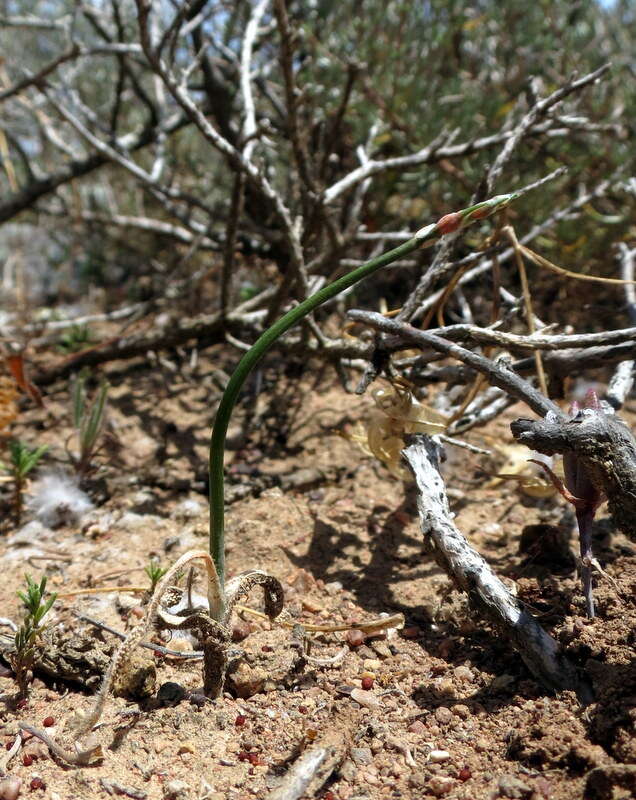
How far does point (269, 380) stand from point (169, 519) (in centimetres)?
98

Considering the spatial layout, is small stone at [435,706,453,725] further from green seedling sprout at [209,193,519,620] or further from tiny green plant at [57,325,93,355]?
tiny green plant at [57,325,93,355]

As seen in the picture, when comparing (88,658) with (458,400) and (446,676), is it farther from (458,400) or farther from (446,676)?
(458,400)

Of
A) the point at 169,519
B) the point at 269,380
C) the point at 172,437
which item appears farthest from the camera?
the point at 269,380

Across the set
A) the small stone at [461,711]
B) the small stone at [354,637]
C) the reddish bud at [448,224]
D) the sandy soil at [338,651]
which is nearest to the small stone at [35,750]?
the sandy soil at [338,651]

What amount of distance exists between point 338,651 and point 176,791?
490 millimetres

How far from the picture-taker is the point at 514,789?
123 cm

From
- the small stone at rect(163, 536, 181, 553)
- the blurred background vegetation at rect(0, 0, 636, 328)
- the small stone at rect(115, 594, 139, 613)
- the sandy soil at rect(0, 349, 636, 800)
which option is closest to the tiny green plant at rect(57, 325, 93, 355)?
the blurred background vegetation at rect(0, 0, 636, 328)

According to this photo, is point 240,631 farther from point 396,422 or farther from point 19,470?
point 19,470

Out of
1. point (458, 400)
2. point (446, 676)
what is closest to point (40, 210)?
point (458, 400)

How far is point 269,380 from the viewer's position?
3135mm

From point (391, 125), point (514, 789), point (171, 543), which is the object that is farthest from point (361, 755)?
point (391, 125)

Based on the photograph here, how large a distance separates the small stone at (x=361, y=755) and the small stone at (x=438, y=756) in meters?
0.11

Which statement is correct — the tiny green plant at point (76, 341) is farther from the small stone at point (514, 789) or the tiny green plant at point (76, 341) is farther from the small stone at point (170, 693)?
the small stone at point (514, 789)

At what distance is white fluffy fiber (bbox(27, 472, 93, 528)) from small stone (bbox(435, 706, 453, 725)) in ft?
4.54
